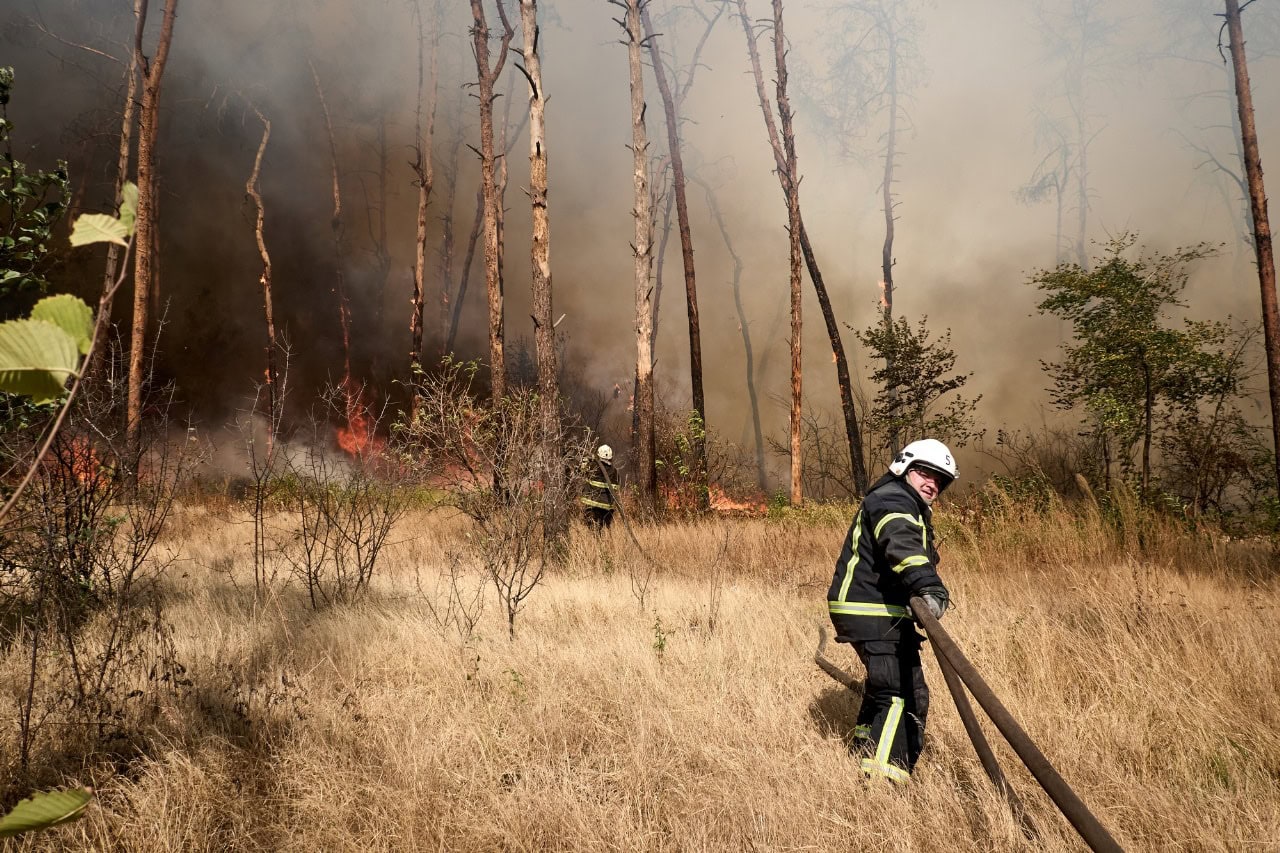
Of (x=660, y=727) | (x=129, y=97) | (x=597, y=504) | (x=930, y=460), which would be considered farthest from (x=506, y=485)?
(x=129, y=97)

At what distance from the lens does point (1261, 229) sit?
32.5 feet

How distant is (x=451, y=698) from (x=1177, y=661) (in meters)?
4.44

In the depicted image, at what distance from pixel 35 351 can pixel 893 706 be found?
3.37 metres

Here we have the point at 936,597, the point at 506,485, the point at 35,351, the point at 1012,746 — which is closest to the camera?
the point at 35,351

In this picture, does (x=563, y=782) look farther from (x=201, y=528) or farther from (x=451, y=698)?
(x=201, y=528)

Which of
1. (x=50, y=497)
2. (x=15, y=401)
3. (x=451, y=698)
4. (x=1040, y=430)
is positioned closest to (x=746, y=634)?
(x=451, y=698)

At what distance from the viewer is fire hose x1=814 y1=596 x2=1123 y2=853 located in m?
1.81

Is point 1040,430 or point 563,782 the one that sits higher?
point 1040,430

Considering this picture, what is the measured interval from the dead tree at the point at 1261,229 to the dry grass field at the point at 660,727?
5.01m

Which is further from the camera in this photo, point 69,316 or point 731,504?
point 731,504

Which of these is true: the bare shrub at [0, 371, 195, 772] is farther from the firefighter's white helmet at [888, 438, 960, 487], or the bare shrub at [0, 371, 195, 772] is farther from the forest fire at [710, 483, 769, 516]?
the forest fire at [710, 483, 769, 516]

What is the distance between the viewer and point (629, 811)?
2.77 meters

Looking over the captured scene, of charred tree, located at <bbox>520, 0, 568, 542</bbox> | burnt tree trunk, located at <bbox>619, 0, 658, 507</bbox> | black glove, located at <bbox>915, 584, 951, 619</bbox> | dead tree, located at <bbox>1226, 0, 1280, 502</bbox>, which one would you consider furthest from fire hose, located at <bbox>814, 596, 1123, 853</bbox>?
dead tree, located at <bbox>1226, 0, 1280, 502</bbox>

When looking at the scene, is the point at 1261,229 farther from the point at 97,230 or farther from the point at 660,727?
the point at 97,230
